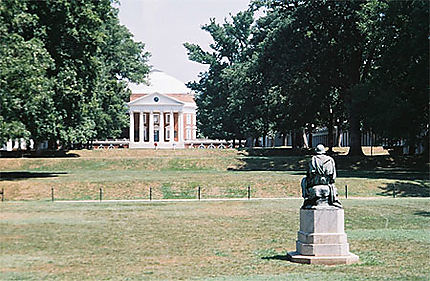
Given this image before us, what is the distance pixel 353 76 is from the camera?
57.7 metres

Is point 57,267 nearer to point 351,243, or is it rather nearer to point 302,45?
point 351,243

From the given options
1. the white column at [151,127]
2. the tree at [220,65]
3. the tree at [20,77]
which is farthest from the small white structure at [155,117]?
the tree at [20,77]

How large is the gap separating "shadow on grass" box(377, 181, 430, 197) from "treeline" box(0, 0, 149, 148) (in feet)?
68.9

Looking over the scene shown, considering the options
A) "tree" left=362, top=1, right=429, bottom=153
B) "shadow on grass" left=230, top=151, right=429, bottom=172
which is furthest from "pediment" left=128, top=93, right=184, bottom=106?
"tree" left=362, top=1, right=429, bottom=153

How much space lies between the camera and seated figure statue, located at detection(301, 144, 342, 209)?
15805 millimetres

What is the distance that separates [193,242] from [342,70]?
134ft

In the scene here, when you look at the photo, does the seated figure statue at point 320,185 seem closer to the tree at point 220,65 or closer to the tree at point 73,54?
the tree at point 73,54

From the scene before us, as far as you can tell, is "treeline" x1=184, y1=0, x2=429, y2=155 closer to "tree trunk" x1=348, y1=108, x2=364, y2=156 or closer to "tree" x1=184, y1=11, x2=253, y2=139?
"tree trunk" x1=348, y1=108, x2=364, y2=156

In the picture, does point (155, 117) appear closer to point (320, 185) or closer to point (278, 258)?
point (278, 258)

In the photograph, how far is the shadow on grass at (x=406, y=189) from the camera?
38438 millimetres

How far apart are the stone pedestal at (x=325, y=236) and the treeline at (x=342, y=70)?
31734 mm

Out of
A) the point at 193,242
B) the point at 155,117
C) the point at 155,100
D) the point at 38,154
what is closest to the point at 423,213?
the point at 193,242

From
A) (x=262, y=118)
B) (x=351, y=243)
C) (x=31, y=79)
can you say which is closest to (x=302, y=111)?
(x=262, y=118)

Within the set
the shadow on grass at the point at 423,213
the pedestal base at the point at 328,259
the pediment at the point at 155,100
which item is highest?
the pediment at the point at 155,100
